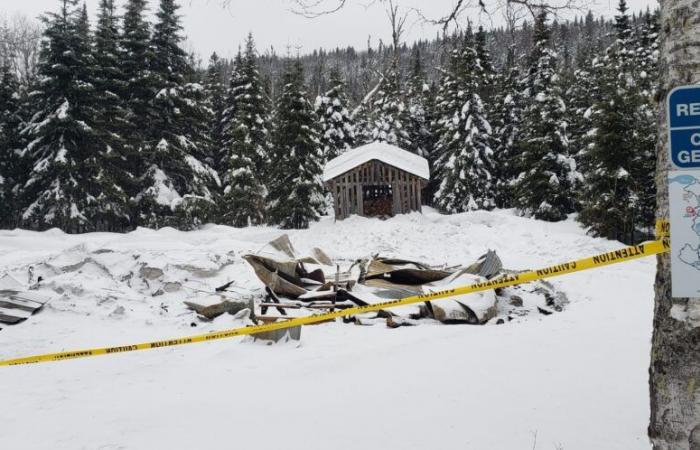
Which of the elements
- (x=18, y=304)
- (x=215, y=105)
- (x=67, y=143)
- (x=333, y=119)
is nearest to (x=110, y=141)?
(x=67, y=143)

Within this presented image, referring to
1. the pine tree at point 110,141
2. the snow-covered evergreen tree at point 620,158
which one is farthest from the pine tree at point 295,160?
the snow-covered evergreen tree at point 620,158

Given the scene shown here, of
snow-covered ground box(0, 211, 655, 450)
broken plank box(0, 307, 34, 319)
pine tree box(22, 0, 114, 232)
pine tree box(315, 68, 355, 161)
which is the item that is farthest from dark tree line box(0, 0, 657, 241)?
broken plank box(0, 307, 34, 319)

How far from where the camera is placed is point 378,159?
24016mm

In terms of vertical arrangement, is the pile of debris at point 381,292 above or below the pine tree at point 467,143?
below

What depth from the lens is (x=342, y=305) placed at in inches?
331

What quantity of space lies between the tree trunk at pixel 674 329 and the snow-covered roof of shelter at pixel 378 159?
2188 centimetres

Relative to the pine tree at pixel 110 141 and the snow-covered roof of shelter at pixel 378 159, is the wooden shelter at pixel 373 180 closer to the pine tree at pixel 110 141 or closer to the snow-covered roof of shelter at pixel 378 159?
the snow-covered roof of shelter at pixel 378 159

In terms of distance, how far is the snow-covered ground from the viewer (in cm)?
336

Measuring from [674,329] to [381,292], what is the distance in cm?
693

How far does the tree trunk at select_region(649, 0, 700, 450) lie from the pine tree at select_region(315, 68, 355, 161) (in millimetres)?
33599

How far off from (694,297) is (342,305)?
6619 mm

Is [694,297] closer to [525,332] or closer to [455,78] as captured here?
[525,332]

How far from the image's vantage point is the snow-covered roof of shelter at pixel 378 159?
78.8 ft

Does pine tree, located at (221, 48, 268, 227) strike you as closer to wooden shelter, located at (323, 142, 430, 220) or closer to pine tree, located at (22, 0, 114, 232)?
wooden shelter, located at (323, 142, 430, 220)
